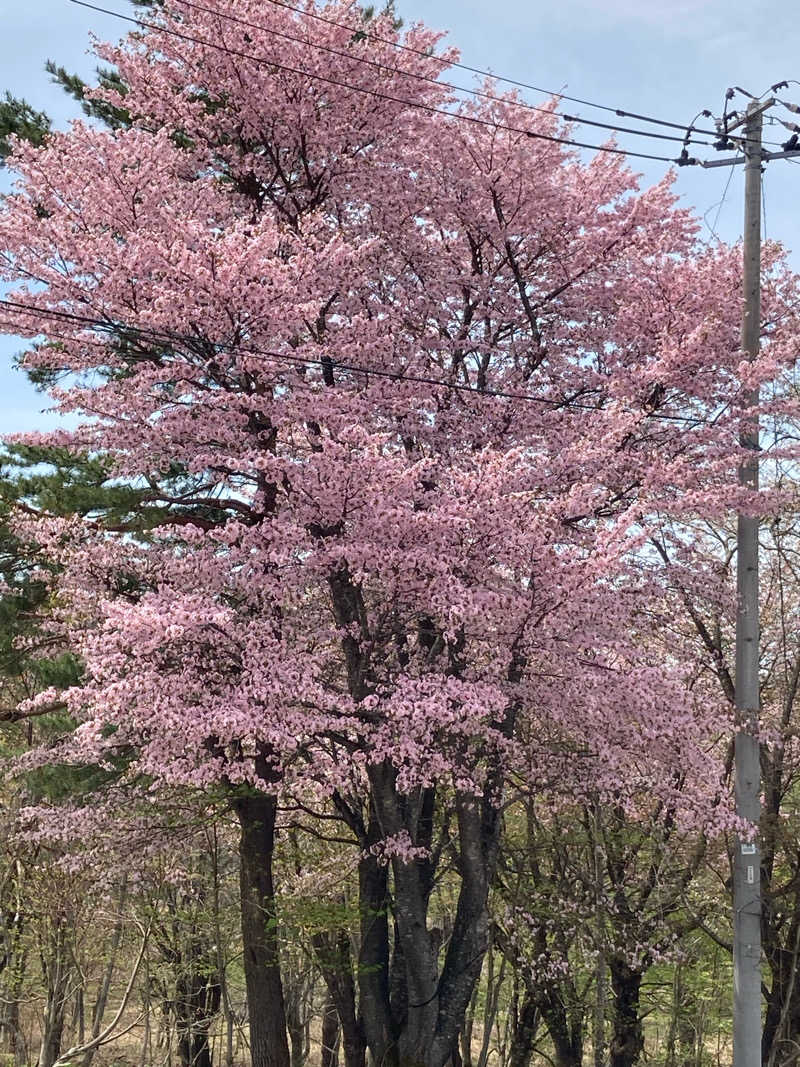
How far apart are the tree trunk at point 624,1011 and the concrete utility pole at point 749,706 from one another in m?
7.05

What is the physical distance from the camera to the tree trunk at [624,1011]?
1400 centimetres

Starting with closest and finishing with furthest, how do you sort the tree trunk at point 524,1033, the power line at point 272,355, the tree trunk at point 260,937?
the power line at point 272,355 → the tree trunk at point 260,937 → the tree trunk at point 524,1033

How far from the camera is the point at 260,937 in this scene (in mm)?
10812

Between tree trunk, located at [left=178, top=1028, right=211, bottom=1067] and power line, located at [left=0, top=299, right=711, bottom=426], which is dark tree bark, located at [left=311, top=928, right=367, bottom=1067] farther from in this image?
power line, located at [left=0, top=299, right=711, bottom=426]

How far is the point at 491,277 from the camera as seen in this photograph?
10.9 metres

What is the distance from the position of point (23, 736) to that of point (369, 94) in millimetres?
12276

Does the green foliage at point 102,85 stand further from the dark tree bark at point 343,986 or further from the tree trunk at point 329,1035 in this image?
the tree trunk at point 329,1035

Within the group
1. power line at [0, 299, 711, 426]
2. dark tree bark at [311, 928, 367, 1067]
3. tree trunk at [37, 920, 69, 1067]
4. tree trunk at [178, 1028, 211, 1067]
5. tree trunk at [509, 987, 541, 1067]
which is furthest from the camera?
tree trunk at [178, 1028, 211, 1067]

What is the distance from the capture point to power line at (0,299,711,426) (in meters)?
8.07

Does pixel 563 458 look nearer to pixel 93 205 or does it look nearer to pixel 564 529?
pixel 564 529

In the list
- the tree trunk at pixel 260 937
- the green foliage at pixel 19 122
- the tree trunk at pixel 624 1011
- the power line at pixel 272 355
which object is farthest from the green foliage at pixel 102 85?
the tree trunk at pixel 624 1011

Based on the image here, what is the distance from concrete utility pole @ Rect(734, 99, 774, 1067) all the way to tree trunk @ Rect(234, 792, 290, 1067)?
537cm

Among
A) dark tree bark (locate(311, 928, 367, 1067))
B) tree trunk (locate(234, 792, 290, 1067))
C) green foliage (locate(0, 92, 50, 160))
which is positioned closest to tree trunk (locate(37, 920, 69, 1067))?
tree trunk (locate(234, 792, 290, 1067))

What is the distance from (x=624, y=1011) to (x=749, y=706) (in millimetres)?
9104
